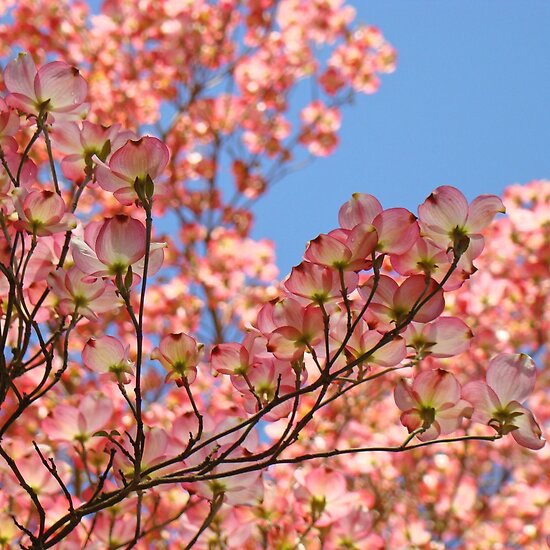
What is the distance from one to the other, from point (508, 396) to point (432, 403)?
10 centimetres

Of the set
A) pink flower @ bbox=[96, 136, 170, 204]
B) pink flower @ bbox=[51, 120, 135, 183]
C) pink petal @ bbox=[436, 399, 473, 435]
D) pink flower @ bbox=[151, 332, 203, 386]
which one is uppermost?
pink flower @ bbox=[51, 120, 135, 183]

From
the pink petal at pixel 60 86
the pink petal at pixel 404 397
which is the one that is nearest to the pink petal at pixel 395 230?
the pink petal at pixel 404 397

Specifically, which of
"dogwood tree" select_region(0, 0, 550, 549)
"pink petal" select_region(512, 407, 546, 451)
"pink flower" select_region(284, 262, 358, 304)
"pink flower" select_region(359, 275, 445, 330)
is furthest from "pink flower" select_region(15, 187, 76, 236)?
"pink petal" select_region(512, 407, 546, 451)

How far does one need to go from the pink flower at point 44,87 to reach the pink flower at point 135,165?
0.21 m

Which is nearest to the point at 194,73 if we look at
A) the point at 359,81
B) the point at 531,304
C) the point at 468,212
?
the point at 359,81

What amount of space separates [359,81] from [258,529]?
544 centimetres

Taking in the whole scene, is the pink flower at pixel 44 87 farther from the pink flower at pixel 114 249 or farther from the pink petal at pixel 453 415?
the pink petal at pixel 453 415

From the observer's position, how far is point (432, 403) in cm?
95

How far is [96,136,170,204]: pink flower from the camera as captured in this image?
88 centimetres

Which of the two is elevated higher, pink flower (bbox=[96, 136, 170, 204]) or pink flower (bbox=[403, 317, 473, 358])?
pink flower (bbox=[96, 136, 170, 204])

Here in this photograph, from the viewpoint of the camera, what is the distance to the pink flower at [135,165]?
88 cm

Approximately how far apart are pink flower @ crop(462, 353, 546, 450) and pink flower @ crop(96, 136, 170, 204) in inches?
19.5

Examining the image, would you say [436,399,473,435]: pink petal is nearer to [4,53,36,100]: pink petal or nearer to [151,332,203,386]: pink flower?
[151,332,203,386]: pink flower

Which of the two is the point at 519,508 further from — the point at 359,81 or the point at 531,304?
the point at 359,81
